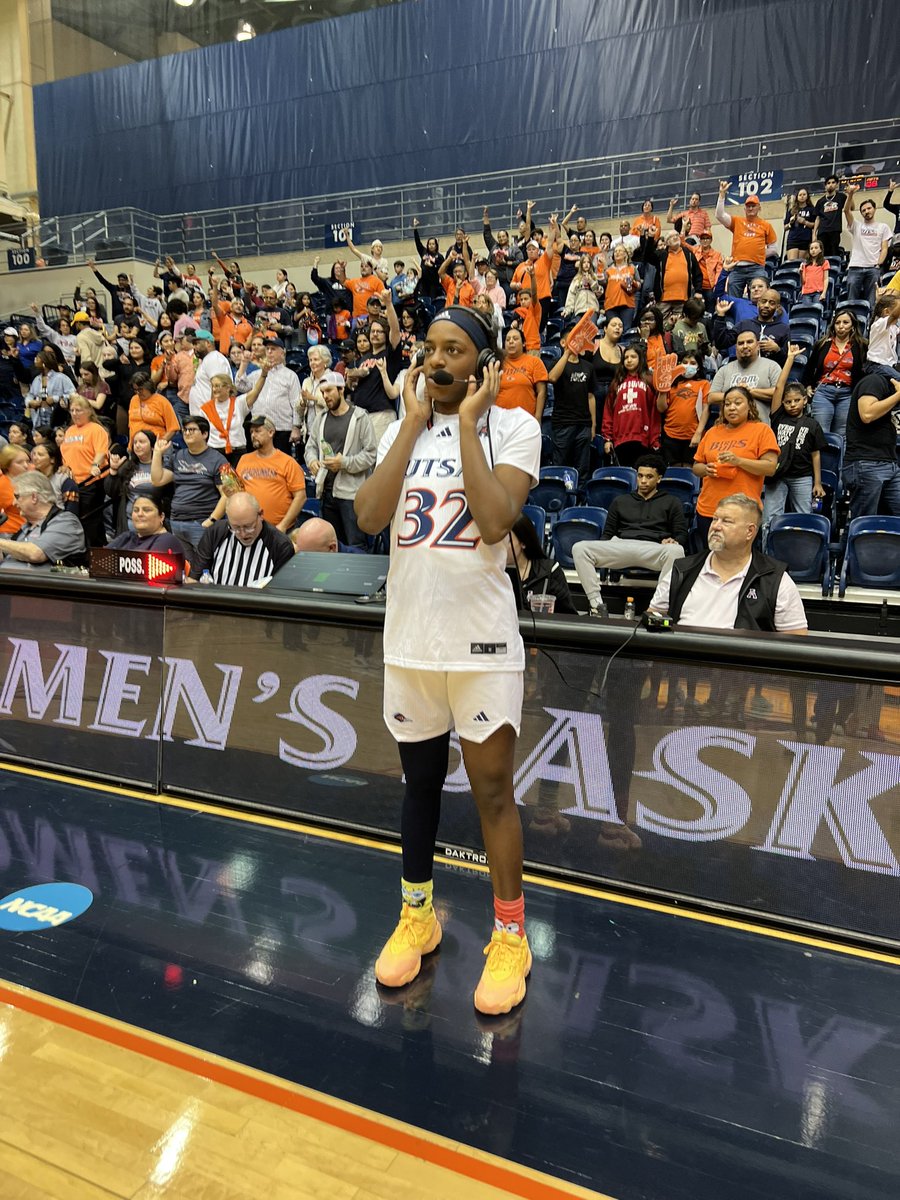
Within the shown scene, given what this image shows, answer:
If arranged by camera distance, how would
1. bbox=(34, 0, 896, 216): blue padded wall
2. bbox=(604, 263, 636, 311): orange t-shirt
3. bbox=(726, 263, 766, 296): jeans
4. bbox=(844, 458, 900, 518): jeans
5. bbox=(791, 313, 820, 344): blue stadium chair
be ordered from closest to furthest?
bbox=(844, 458, 900, 518): jeans < bbox=(791, 313, 820, 344): blue stadium chair < bbox=(604, 263, 636, 311): orange t-shirt < bbox=(726, 263, 766, 296): jeans < bbox=(34, 0, 896, 216): blue padded wall

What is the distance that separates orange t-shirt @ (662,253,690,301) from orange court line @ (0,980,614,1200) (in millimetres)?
9383

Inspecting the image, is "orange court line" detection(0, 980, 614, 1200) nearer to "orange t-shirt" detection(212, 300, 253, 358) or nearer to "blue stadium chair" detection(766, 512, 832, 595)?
"blue stadium chair" detection(766, 512, 832, 595)

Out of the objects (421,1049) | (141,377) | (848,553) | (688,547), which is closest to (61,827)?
(421,1049)

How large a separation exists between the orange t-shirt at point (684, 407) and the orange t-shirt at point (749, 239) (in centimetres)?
387

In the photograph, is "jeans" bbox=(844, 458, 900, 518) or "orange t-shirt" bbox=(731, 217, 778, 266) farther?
"orange t-shirt" bbox=(731, 217, 778, 266)

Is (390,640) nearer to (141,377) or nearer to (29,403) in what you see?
(141,377)

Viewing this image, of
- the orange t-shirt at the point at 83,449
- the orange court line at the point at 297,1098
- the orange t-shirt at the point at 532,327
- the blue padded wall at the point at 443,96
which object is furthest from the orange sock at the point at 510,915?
the blue padded wall at the point at 443,96

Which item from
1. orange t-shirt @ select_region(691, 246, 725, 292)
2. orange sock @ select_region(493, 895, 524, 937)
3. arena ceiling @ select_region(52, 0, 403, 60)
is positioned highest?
arena ceiling @ select_region(52, 0, 403, 60)

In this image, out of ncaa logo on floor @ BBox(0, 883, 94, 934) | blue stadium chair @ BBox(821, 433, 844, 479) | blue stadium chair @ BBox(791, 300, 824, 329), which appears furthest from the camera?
blue stadium chair @ BBox(791, 300, 824, 329)

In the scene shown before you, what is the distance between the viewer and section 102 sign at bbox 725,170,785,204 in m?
14.1

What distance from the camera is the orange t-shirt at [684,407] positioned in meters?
7.29

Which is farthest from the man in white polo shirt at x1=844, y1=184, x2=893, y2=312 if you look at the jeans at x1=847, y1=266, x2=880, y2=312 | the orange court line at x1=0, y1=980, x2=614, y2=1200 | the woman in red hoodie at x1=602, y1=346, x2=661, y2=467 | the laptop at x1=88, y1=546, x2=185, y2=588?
the orange court line at x1=0, y1=980, x2=614, y2=1200

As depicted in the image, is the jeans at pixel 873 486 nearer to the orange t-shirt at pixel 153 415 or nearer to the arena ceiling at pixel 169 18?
the orange t-shirt at pixel 153 415

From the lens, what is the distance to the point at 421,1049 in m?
2.22
